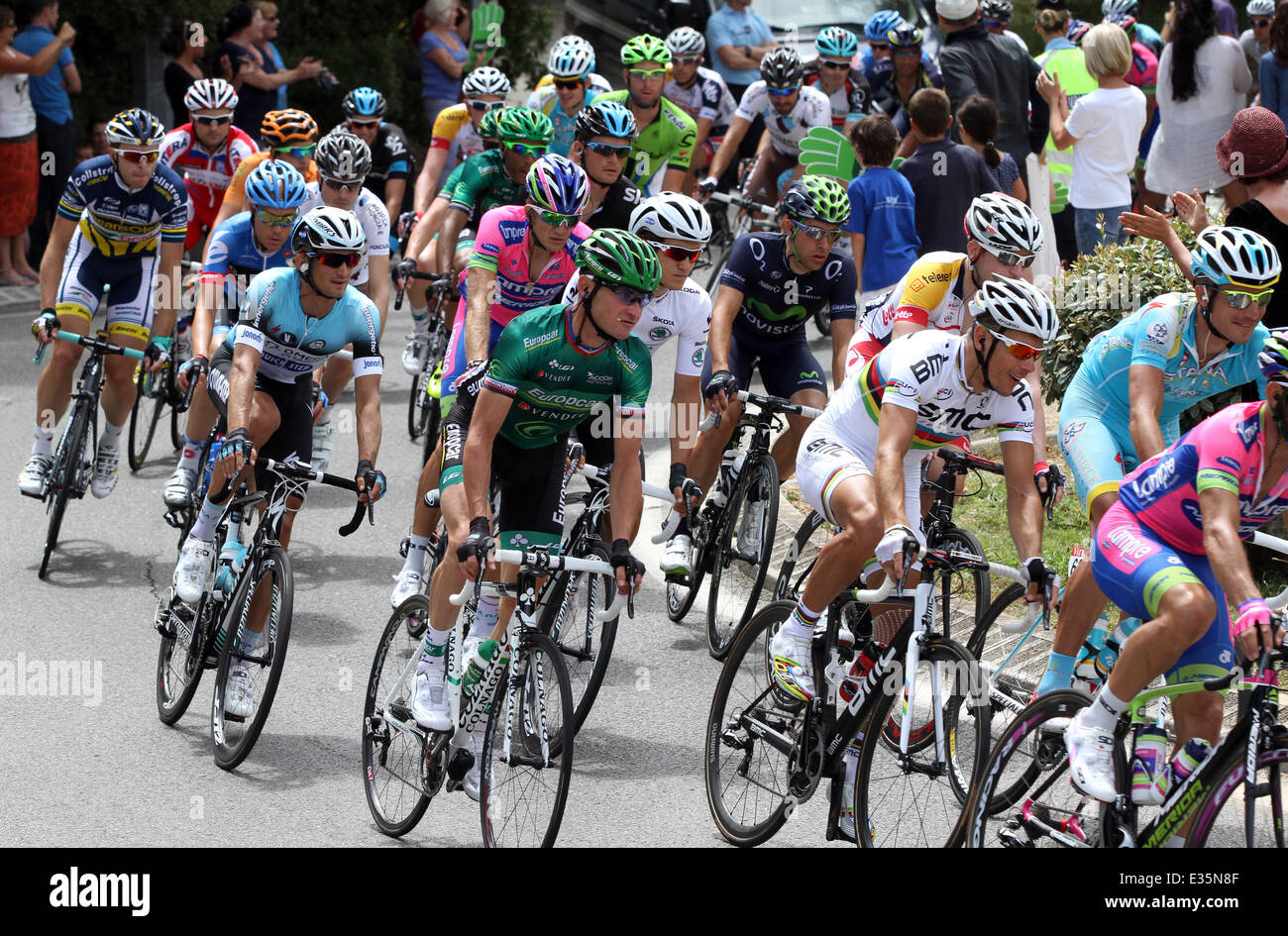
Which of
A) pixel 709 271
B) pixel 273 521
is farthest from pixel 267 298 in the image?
pixel 709 271

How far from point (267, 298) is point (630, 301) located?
219 cm

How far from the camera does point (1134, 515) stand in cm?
502

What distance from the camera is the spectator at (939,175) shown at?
9977 mm

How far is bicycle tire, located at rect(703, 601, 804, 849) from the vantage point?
19.0ft

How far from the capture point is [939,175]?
1007 centimetres

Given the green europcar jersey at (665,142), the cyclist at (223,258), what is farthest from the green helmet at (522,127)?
the green europcar jersey at (665,142)

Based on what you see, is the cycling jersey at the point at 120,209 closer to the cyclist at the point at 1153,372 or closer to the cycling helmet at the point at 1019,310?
the cyclist at the point at 1153,372

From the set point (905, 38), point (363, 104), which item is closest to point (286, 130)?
point (363, 104)

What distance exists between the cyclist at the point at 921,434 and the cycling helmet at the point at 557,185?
6.17ft

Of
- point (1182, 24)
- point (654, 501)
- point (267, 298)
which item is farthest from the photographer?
point (1182, 24)

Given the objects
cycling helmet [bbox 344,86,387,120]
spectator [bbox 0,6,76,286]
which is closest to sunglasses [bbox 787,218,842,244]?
cycling helmet [bbox 344,86,387,120]

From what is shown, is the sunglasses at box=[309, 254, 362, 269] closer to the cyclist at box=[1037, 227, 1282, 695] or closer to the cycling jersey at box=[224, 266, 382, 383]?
the cycling jersey at box=[224, 266, 382, 383]

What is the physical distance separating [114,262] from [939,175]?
499cm

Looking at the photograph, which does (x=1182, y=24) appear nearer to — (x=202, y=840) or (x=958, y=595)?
(x=958, y=595)
